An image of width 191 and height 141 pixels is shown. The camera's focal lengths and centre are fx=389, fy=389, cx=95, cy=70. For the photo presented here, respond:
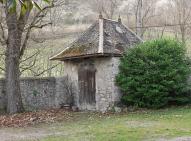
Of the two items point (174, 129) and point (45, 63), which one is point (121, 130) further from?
point (45, 63)

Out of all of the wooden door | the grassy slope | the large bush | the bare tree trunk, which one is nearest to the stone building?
the wooden door

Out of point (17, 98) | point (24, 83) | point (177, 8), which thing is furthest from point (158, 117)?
point (177, 8)

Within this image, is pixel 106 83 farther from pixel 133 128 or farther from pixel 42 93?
pixel 133 128

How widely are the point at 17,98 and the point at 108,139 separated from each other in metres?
8.79

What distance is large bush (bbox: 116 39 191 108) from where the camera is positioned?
18.5 m

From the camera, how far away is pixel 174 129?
494 inches

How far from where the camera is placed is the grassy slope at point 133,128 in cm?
1126

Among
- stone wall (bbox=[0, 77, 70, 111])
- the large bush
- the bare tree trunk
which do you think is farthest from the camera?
stone wall (bbox=[0, 77, 70, 111])

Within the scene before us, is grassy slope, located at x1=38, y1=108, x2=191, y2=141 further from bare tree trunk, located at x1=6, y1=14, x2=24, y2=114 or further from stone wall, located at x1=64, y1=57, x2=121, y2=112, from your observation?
bare tree trunk, located at x1=6, y1=14, x2=24, y2=114

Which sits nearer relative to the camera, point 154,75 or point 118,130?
point 118,130

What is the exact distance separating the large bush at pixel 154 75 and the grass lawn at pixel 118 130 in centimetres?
187

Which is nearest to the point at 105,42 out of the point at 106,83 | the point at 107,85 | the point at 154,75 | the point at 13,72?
the point at 106,83

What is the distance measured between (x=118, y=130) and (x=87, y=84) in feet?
27.0

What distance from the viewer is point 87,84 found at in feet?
67.4
